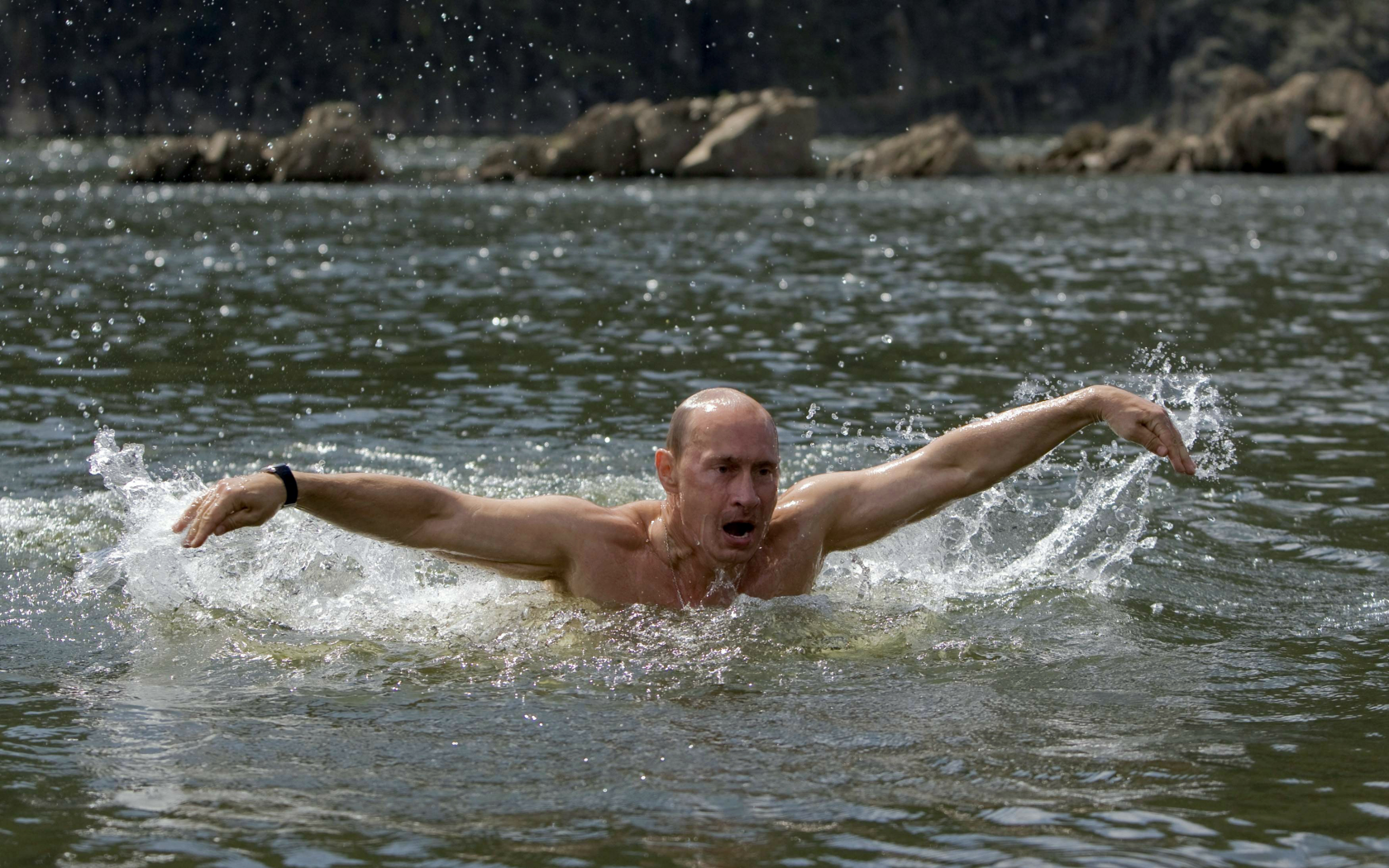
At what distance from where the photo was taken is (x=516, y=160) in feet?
209

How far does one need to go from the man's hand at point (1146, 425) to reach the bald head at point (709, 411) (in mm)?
1374

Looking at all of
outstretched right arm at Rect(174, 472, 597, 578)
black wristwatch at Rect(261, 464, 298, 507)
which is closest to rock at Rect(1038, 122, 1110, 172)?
outstretched right arm at Rect(174, 472, 597, 578)

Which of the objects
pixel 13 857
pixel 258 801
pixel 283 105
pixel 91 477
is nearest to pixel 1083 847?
pixel 258 801

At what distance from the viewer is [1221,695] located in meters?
7.00

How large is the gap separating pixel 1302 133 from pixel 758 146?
21.1m

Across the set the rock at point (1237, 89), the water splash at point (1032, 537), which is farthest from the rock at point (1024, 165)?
the water splash at point (1032, 537)

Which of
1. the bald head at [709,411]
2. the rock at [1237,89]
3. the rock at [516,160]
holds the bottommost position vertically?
the bald head at [709,411]

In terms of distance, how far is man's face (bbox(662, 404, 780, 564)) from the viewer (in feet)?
22.9

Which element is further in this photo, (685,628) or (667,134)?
(667,134)

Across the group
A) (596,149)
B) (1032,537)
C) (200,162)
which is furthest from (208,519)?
(596,149)

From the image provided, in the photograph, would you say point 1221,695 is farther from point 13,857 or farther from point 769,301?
point 769,301

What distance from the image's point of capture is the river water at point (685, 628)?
555 cm

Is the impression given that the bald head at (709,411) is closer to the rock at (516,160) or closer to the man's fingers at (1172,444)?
the man's fingers at (1172,444)

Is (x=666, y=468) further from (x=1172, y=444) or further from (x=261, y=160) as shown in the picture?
(x=261, y=160)
